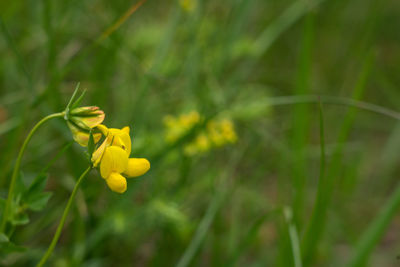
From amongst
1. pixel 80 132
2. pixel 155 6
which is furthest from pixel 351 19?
pixel 80 132

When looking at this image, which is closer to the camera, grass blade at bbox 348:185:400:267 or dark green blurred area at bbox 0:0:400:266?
grass blade at bbox 348:185:400:267

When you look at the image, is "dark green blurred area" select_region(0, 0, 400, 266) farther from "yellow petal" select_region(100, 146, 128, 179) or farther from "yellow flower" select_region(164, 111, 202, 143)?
"yellow petal" select_region(100, 146, 128, 179)

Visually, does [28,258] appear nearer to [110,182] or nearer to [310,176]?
[110,182]

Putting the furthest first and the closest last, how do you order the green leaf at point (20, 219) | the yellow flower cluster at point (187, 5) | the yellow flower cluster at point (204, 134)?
the yellow flower cluster at point (187, 5), the yellow flower cluster at point (204, 134), the green leaf at point (20, 219)

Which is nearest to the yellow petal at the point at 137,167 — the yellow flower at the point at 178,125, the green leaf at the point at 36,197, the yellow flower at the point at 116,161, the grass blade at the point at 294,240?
the yellow flower at the point at 116,161

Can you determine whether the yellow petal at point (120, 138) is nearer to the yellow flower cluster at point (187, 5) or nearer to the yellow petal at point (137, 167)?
the yellow petal at point (137, 167)

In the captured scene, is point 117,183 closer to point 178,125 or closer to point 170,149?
point 170,149

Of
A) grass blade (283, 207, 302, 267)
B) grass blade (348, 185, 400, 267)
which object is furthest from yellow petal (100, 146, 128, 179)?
grass blade (348, 185, 400, 267)
